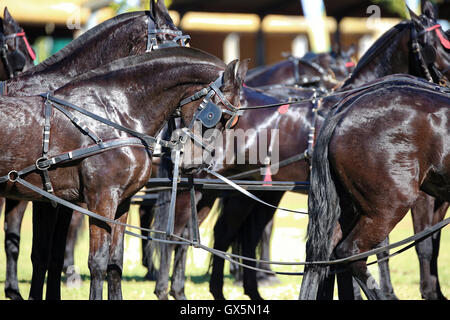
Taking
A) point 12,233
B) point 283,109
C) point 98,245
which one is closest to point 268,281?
point 283,109

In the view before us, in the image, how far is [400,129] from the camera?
3936 mm

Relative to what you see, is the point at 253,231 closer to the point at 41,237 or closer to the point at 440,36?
the point at 41,237

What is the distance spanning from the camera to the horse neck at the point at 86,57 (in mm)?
4564

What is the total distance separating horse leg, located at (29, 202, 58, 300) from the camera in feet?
15.8

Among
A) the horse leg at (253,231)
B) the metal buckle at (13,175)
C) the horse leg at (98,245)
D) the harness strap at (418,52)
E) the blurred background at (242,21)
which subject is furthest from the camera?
the blurred background at (242,21)

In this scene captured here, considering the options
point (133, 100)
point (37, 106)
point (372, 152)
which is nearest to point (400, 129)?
point (372, 152)

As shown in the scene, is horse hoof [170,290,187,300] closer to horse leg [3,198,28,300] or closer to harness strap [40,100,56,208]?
horse leg [3,198,28,300]

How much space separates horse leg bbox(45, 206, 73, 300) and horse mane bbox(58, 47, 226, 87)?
1.15 metres

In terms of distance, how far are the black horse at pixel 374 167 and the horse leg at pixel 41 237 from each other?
202 centimetres

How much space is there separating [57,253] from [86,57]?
150 centimetres

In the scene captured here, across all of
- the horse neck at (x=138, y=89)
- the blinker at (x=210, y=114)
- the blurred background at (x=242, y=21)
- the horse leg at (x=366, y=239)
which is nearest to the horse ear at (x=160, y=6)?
the horse neck at (x=138, y=89)

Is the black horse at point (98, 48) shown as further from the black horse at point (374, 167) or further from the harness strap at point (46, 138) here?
the black horse at point (374, 167)

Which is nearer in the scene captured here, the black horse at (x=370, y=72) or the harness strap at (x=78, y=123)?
the harness strap at (x=78, y=123)
